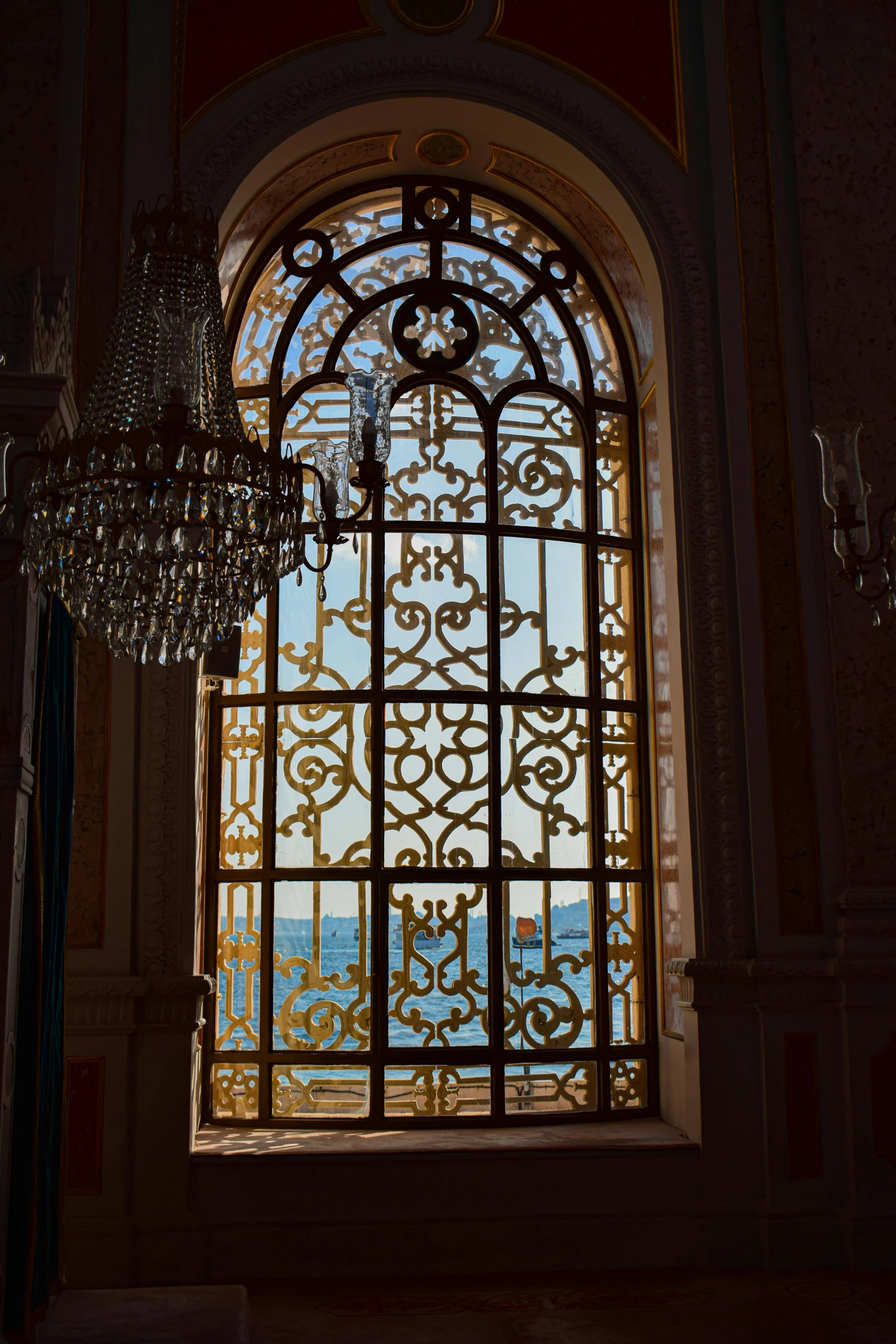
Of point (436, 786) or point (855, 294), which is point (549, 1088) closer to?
point (436, 786)

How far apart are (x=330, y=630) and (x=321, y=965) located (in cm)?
133

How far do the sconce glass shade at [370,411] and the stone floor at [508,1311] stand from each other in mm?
2296

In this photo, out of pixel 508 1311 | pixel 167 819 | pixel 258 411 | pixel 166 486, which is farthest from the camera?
pixel 258 411

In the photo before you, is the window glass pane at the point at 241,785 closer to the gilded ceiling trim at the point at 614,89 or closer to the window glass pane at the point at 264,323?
the window glass pane at the point at 264,323

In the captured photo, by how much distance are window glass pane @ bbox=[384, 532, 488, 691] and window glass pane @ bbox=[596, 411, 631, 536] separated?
0.60m

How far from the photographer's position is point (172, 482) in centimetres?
262

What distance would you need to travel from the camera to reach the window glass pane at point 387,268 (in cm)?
551

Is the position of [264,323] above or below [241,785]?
above

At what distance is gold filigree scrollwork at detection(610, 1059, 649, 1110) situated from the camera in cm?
495

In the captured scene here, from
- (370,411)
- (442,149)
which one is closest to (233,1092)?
(370,411)

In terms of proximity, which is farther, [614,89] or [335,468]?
[614,89]

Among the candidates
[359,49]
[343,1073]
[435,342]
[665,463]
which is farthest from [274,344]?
[343,1073]

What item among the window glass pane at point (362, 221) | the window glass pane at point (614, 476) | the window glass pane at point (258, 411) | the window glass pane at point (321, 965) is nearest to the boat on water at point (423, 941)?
the window glass pane at point (321, 965)

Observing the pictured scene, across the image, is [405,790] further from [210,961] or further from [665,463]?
[665,463]
